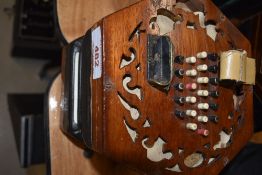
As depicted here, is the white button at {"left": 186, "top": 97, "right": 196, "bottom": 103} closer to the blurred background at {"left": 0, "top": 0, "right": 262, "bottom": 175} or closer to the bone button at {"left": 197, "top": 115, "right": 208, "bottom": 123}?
the bone button at {"left": 197, "top": 115, "right": 208, "bottom": 123}

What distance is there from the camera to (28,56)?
1.89m

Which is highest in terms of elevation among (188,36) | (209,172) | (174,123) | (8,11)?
(8,11)

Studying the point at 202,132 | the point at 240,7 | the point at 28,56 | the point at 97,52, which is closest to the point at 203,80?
the point at 202,132

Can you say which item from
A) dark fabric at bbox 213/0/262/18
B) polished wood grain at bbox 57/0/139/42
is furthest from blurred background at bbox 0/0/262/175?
polished wood grain at bbox 57/0/139/42

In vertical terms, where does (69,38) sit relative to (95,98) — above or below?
above

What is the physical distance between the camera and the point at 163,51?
0.82 m

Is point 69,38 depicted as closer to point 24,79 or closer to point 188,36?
point 188,36

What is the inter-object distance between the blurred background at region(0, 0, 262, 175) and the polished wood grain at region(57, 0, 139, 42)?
0.28m

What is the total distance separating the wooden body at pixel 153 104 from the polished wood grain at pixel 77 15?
32 centimetres

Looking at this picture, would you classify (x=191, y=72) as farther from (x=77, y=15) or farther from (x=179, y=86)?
(x=77, y=15)

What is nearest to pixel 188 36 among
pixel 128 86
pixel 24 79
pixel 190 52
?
pixel 190 52

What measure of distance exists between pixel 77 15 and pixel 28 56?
2.92 feet

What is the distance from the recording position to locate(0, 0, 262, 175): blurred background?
139 centimetres

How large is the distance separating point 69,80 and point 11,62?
1018 mm
